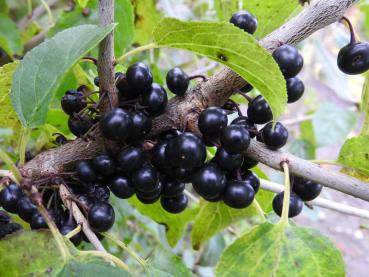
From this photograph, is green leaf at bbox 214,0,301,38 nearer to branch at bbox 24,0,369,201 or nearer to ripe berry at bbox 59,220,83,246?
branch at bbox 24,0,369,201

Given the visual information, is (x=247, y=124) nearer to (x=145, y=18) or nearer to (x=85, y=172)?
(x=85, y=172)

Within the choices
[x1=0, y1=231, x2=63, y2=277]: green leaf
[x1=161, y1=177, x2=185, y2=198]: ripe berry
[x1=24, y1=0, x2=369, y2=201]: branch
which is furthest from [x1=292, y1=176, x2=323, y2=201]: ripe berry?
[x1=0, y1=231, x2=63, y2=277]: green leaf

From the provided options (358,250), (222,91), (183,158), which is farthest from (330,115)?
(358,250)

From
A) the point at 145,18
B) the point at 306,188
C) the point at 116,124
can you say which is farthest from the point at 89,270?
the point at 145,18

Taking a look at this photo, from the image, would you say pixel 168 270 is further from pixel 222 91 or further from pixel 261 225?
pixel 222 91

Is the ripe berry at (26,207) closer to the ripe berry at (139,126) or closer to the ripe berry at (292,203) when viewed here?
the ripe berry at (139,126)

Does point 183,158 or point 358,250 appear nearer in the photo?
point 183,158

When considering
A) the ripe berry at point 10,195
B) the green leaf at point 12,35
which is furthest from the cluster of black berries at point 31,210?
the green leaf at point 12,35
